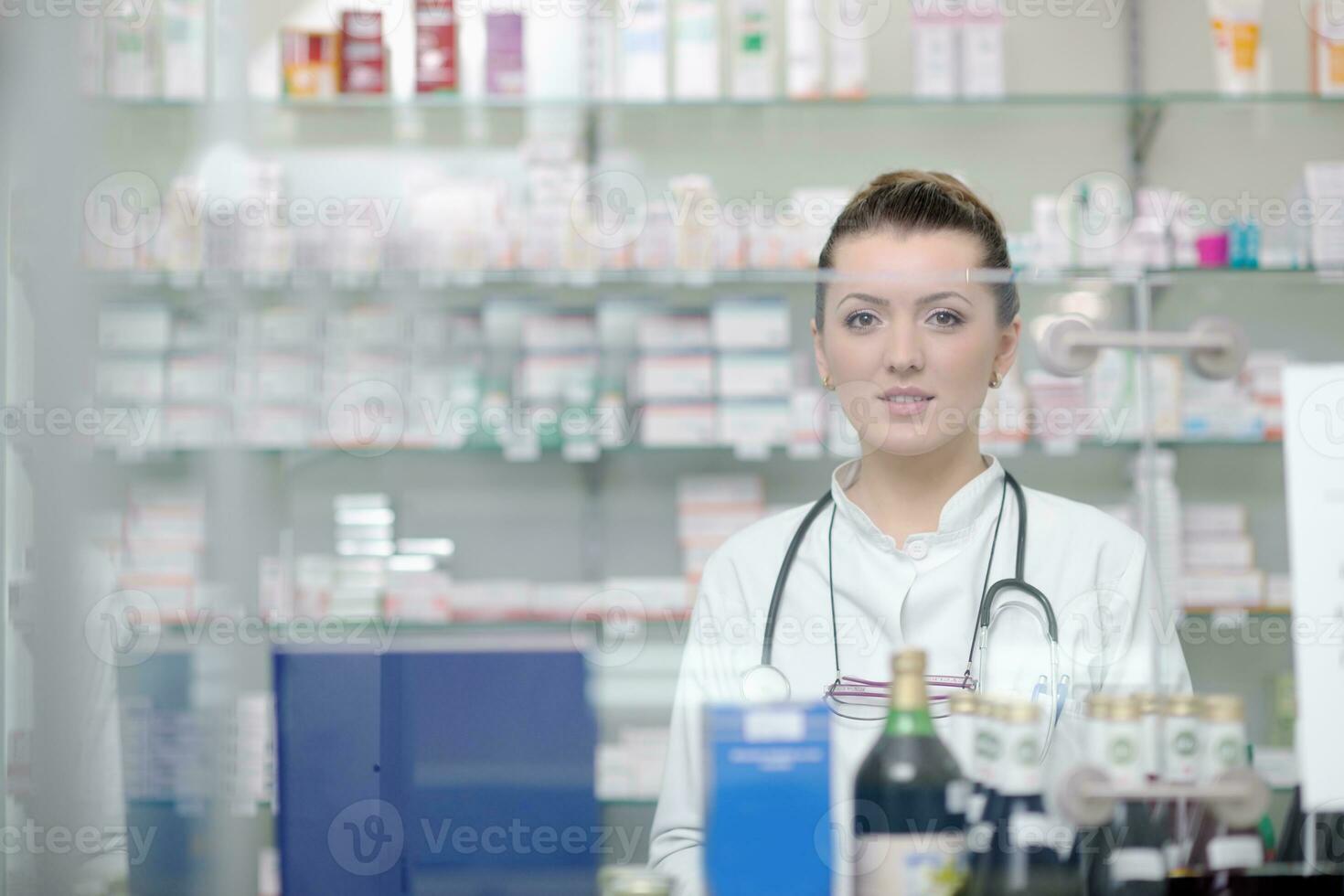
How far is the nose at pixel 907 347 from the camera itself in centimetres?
94

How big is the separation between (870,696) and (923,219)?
15.2 inches

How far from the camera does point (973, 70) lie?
2744 mm

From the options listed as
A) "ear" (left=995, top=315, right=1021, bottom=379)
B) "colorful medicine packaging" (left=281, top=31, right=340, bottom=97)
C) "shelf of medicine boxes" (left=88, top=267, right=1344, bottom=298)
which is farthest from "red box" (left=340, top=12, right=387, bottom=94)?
"ear" (left=995, top=315, right=1021, bottom=379)

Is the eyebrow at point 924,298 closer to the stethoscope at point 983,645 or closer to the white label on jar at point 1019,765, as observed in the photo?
the stethoscope at point 983,645

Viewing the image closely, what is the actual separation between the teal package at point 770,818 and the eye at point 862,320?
340 millimetres

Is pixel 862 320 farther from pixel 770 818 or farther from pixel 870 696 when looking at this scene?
pixel 770 818

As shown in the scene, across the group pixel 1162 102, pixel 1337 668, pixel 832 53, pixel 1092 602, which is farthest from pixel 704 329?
pixel 1337 668

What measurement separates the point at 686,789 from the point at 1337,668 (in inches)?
18.2

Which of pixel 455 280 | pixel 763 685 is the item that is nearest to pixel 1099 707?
pixel 763 685

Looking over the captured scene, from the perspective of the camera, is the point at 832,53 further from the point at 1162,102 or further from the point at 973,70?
the point at 1162,102

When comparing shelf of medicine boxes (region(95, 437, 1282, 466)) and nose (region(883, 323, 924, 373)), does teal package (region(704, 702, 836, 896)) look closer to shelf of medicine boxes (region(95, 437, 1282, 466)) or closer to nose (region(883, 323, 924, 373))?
nose (region(883, 323, 924, 373))

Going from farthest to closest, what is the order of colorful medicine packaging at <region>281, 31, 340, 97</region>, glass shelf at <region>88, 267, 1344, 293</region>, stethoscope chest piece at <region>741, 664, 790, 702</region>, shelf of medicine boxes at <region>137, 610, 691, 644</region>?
colorful medicine packaging at <region>281, 31, 340, 97</region>, glass shelf at <region>88, 267, 1344, 293</region>, shelf of medicine boxes at <region>137, 610, 691, 644</region>, stethoscope chest piece at <region>741, 664, 790, 702</region>

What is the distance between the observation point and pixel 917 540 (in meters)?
1.03

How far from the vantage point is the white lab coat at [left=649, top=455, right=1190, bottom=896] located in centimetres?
94
